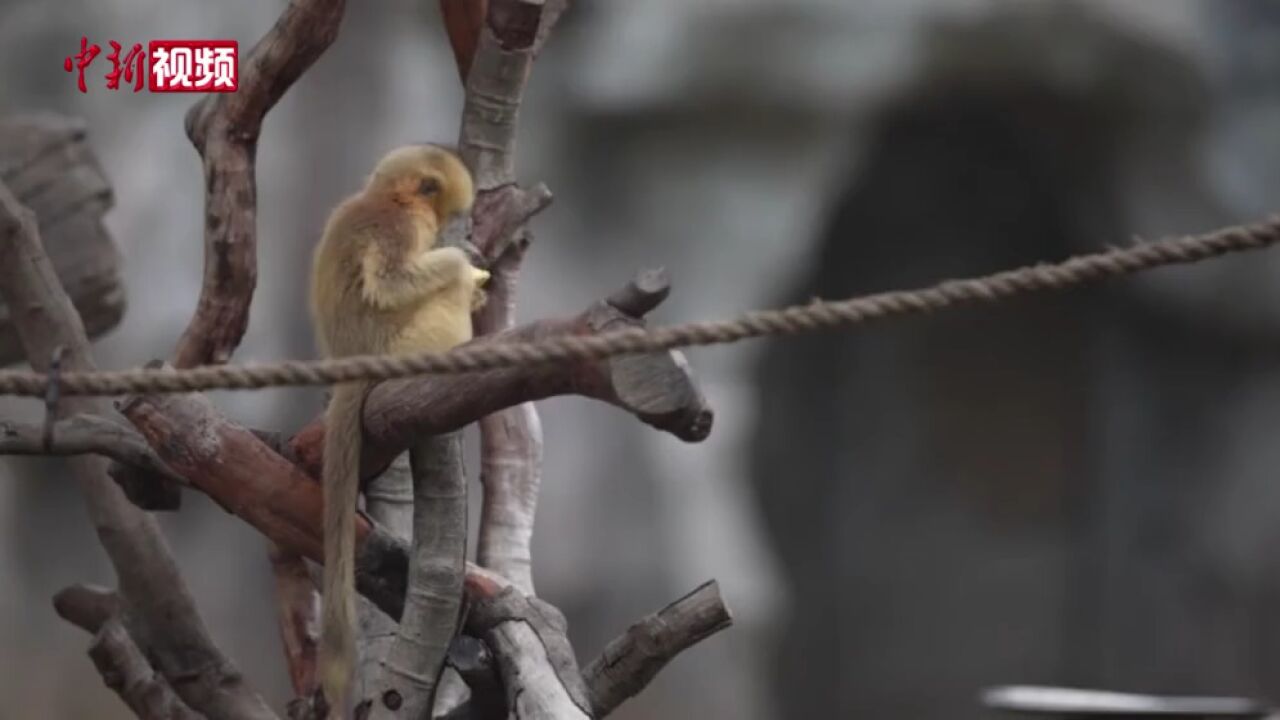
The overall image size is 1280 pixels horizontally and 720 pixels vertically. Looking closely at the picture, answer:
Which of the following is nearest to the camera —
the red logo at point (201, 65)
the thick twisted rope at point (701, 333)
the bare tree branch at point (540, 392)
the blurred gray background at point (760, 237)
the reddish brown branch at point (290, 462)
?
the thick twisted rope at point (701, 333)

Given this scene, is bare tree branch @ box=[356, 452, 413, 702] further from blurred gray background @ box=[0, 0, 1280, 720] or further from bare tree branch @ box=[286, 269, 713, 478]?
blurred gray background @ box=[0, 0, 1280, 720]

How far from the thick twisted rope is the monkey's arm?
0.53 m

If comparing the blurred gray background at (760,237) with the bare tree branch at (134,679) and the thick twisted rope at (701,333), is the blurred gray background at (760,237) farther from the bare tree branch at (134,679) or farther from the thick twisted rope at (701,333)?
the thick twisted rope at (701,333)

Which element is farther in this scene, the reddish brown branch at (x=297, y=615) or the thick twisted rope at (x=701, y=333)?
the reddish brown branch at (x=297, y=615)

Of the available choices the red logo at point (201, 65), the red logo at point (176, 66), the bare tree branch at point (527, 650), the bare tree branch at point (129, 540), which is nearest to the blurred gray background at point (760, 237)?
the red logo at point (176, 66)

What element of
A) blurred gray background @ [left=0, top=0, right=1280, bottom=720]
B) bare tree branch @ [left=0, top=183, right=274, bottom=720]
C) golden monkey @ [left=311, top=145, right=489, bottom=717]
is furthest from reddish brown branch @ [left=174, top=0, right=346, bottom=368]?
blurred gray background @ [left=0, top=0, right=1280, bottom=720]

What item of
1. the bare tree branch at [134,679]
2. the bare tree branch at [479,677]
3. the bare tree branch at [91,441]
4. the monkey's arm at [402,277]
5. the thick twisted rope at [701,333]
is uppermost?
the monkey's arm at [402,277]

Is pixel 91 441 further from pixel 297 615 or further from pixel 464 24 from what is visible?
pixel 464 24

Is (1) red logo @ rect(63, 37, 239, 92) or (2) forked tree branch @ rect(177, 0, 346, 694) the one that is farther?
(1) red logo @ rect(63, 37, 239, 92)

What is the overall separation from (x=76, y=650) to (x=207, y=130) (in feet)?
9.29

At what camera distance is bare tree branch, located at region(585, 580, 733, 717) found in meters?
1.80

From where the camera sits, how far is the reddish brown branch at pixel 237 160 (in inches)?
82.4

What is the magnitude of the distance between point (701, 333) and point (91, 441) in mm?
954

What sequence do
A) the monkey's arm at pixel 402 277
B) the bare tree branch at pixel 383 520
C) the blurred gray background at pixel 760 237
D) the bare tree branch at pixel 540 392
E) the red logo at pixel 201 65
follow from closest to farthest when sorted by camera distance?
the bare tree branch at pixel 540 392 → the monkey's arm at pixel 402 277 → the bare tree branch at pixel 383 520 → the red logo at pixel 201 65 → the blurred gray background at pixel 760 237
